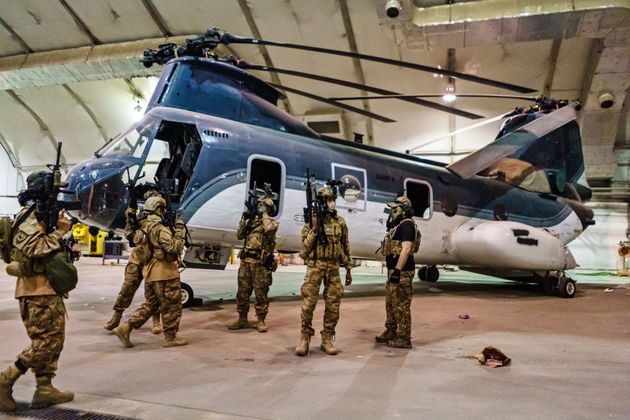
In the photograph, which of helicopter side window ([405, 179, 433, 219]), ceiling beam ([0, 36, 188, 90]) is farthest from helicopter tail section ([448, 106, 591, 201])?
ceiling beam ([0, 36, 188, 90])

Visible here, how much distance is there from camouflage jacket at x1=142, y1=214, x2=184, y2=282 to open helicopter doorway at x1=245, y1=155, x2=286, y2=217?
7.82 feet

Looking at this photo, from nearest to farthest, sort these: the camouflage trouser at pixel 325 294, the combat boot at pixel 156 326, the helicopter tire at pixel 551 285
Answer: the camouflage trouser at pixel 325 294, the combat boot at pixel 156 326, the helicopter tire at pixel 551 285

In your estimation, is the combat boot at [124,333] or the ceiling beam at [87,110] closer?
the combat boot at [124,333]

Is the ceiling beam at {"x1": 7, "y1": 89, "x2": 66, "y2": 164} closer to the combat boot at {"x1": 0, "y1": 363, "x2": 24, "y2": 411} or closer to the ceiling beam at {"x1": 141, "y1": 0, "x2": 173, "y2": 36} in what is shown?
the ceiling beam at {"x1": 141, "y1": 0, "x2": 173, "y2": 36}

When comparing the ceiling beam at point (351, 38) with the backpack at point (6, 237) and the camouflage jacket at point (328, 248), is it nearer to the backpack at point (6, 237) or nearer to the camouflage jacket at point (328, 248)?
the camouflage jacket at point (328, 248)

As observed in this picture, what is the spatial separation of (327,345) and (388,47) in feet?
36.7

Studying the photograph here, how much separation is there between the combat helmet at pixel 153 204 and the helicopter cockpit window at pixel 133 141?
198 centimetres

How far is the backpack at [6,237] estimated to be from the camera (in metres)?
3.13

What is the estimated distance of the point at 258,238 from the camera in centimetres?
583

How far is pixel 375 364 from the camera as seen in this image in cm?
418

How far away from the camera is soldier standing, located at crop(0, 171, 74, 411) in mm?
3043

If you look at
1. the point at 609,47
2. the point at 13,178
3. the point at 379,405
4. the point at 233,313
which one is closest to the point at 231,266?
the point at 233,313

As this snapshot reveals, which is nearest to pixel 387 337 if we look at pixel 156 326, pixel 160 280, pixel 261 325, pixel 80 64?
pixel 261 325

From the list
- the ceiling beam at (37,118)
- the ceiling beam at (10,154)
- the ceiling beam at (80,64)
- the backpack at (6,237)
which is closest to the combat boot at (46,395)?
the backpack at (6,237)
